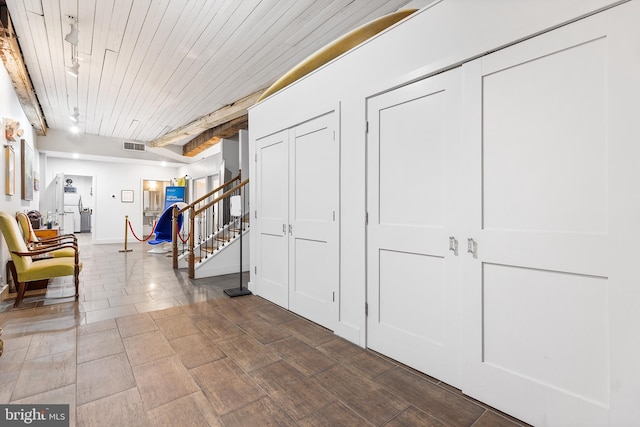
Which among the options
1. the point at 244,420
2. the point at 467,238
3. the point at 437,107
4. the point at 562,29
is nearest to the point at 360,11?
the point at 437,107

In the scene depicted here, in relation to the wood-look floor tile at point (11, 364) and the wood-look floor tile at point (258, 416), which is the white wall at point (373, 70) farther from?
the wood-look floor tile at point (11, 364)

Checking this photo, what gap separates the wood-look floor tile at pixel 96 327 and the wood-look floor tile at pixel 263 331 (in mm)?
1296

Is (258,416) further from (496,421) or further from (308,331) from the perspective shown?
(496,421)

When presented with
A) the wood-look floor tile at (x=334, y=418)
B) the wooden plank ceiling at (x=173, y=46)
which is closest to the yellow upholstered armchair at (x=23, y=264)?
the wooden plank ceiling at (x=173, y=46)

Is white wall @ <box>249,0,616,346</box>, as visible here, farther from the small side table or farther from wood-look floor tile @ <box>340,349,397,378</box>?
the small side table

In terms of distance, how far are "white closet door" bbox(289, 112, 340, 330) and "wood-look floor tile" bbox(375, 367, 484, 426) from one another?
0.89 meters

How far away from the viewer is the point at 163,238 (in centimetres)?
710

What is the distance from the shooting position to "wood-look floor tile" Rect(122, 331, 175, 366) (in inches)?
93.0

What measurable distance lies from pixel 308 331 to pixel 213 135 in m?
6.38

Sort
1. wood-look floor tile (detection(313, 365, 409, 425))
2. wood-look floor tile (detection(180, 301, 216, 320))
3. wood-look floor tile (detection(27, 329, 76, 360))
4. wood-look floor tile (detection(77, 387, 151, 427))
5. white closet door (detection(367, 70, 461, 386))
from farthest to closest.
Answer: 1. wood-look floor tile (detection(180, 301, 216, 320))
2. wood-look floor tile (detection(27, 329, 76, 360))
3. white closet door (detection(367, 70, 461, 386))
4. wood-look floor tile (detection(313, 365, 409, 425))
5. wood-look floor tile (detection(77, 387, 151, 427))

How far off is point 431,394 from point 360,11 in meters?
3.45

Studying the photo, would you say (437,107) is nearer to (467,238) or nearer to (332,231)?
(467,238)

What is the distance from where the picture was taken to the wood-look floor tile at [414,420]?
164 centimetres

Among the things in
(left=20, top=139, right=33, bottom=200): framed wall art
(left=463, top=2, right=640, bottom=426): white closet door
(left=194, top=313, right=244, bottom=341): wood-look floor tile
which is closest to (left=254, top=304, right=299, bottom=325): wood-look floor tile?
(left=194, top=313, right=244, bottom=341): wood-look floor tile
